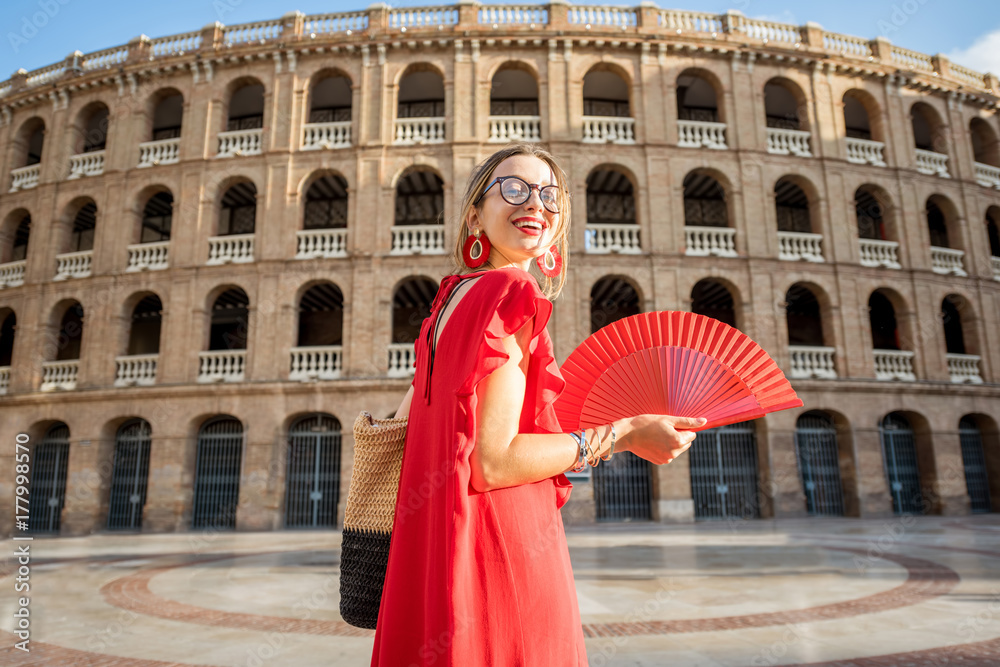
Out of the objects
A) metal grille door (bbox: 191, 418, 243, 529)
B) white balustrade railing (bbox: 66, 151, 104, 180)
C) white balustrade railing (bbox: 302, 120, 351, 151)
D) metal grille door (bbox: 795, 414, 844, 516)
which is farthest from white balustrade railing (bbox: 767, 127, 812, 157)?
white balustrade railing (bbox: 66, 151, 104, 180)

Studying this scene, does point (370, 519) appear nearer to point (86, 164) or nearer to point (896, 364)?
point (896, 364)

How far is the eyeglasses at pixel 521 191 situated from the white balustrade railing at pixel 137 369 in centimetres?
1913

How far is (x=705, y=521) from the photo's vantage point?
1662 centimetres

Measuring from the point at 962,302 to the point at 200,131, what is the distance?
82.5 feet

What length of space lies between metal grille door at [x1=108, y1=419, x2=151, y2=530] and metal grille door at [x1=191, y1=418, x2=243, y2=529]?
177 cm

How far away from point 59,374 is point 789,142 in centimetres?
2395

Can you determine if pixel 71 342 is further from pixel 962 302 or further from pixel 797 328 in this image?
pixel 962 302

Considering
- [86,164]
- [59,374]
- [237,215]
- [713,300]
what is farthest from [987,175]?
[59,374]

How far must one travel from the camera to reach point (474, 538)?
1.30 meters

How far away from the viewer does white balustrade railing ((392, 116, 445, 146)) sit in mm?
18453

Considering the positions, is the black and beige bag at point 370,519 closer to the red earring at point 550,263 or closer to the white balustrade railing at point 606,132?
the red earring at point 550,263


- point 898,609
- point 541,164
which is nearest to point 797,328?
point 898,609

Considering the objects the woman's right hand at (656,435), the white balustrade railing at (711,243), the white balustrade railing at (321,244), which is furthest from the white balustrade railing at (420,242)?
the woman's right hand at (656,435)

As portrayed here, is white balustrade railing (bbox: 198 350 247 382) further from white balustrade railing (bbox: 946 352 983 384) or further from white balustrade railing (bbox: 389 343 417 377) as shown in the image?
white balustrade railing (bbox: 946 352 983 384)
